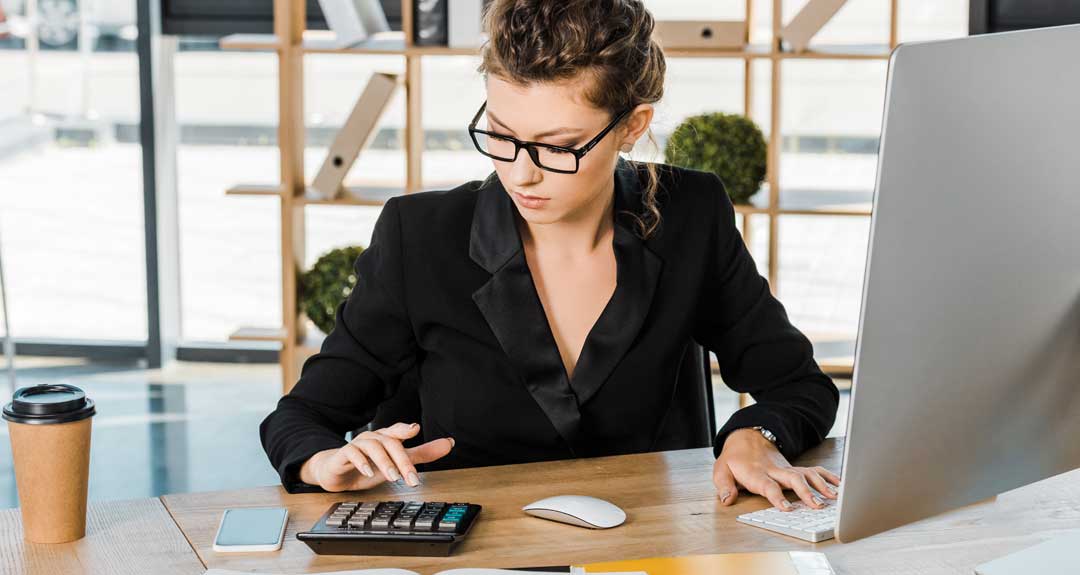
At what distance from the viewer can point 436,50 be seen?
360cm

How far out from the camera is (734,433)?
1.47m

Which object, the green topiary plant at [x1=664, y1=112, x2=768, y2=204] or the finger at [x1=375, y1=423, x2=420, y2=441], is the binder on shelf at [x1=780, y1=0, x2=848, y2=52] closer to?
the green topiary plant at [x1=664, y1=112, x2=768, y2=204]

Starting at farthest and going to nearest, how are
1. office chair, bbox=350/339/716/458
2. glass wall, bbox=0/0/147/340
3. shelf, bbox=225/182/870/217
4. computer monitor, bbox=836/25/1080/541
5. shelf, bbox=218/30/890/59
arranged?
glass wall, bbox=0/0/147/340
shelf, bbox=225/182/870/217
shelf, bbox=218/30/890/59
office chair, bbox=350/339/716/458
computer monitor, bbox=836/25/1080/541

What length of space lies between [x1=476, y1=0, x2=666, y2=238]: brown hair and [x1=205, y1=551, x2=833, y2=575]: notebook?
57 centimetres

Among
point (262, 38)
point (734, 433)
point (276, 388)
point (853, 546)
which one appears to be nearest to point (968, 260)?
point (853, 546)

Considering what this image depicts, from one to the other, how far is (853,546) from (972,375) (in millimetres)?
281

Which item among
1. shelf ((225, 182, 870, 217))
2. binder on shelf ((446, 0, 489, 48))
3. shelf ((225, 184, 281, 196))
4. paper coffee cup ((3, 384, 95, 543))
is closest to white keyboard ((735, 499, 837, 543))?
paper coffee cup ((3, 384, 95, 543))

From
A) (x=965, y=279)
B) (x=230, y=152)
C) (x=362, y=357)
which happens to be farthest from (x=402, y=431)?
(x=230, y=152)

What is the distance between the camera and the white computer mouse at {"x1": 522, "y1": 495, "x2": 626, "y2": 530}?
1239 mm

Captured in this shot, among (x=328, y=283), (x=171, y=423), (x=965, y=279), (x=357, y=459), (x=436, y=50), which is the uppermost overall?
(x=436, y=50)

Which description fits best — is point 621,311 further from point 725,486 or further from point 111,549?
point 111,549

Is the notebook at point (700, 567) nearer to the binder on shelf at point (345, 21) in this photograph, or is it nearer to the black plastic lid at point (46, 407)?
the black plastic lid at point (46, 407)

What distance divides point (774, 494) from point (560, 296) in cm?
42

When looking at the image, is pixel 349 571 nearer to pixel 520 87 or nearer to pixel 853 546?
pixel 853 546
